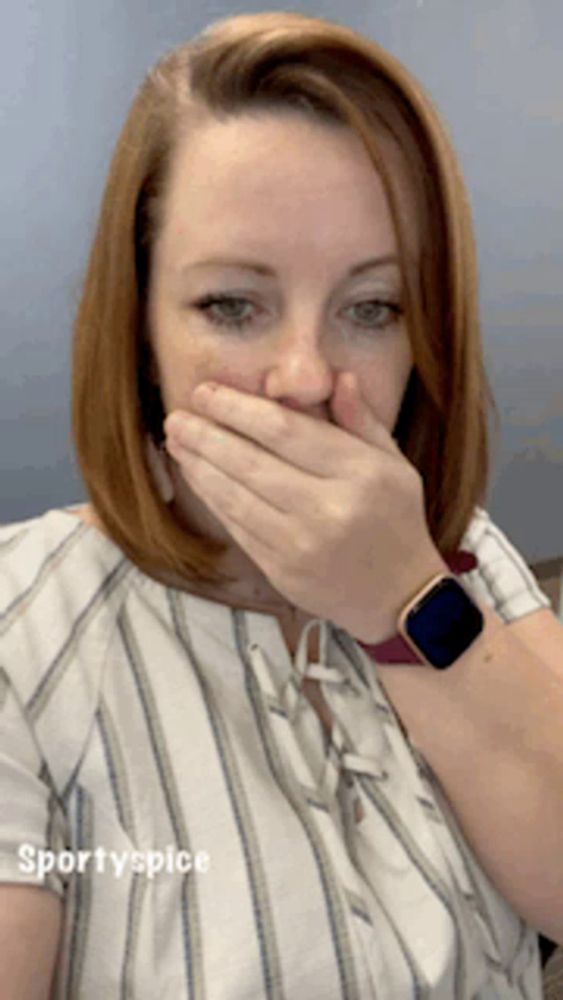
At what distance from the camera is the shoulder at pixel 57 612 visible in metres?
0.59

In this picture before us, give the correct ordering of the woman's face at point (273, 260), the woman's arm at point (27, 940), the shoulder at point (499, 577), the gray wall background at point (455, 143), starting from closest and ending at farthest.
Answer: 1. the woman's arm at point (27, 940)
2. the woman's face at point (273, 260)
3. the shoulder at point (499, 577)
4. the gray wall background at point (455, 143)

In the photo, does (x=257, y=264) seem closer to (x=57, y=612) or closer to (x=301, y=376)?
(x=301, y=376)

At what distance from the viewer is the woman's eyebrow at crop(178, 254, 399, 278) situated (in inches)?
24.3

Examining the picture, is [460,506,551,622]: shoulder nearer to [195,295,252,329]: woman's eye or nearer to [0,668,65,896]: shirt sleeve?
[195,295,252,329]: woman's eye

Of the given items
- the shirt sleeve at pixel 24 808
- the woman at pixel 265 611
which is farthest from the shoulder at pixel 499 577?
the shirt sleeve at pixel 24 808

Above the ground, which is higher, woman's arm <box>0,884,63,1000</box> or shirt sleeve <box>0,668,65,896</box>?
shirt sleeve <box>0,668,65,896</box>

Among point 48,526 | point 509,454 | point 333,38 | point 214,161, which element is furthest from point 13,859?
point 509,454

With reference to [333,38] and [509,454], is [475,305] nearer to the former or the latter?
[333,38]

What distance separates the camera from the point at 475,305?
758mm

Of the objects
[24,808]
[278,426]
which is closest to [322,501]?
[278,426]

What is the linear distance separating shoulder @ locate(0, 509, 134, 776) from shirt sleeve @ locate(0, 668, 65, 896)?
1cm

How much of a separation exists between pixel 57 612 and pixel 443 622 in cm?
27

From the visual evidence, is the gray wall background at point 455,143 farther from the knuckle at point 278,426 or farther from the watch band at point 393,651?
the watch band at point 393,651

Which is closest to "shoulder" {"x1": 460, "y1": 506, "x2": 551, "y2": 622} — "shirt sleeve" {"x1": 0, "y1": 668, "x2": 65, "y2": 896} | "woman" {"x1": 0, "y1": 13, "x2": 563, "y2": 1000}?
"woman" {"x1": 0, "y1": 13, "x2": 563, "y2": 1000}
